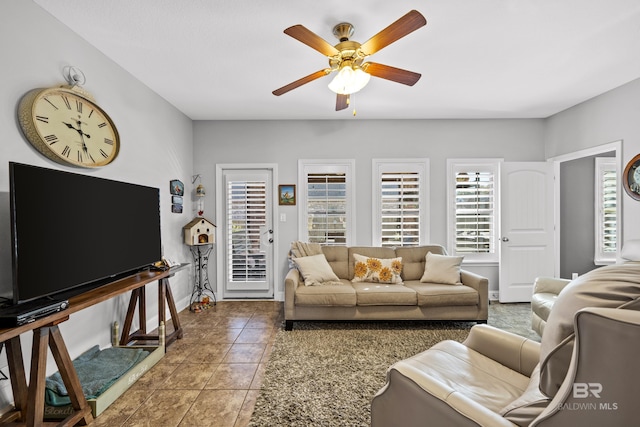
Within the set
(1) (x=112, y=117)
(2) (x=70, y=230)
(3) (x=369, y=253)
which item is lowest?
(3) (x=369, y=253)

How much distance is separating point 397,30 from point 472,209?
129 inches

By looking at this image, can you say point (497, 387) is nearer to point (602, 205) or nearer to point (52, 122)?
point (52, 122)

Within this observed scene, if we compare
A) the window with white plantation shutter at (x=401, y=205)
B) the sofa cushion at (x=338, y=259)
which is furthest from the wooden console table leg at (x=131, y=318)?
the window with white plantation shutter at (x=401, y=205)

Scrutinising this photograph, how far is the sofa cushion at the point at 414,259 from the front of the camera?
150 inches

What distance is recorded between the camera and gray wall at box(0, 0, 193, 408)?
1.85 meters

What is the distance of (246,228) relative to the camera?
4.38 m

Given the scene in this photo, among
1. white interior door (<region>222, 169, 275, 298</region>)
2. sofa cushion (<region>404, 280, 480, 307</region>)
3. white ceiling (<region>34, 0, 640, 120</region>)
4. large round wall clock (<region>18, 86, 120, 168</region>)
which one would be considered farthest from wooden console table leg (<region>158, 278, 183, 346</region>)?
sofa cushion (<region>404, 280, 480, 307</region>)

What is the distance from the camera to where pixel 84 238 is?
201 cm

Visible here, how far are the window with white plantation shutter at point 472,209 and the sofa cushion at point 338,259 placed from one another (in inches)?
64.1

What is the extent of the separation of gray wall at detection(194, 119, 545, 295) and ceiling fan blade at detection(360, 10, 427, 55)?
233 centimetres

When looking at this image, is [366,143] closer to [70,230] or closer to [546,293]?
[546,293]

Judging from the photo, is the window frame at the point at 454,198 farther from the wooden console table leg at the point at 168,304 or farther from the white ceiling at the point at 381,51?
the wooden console table leg at the point at 168,304

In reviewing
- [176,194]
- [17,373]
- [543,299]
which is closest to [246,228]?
[176,194]

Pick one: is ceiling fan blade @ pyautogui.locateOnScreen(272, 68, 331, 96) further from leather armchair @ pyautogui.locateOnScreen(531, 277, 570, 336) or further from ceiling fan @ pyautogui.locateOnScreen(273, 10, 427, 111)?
leather armchair @ pyautogui.locateOnScreen(531, 277, 570, 336)
